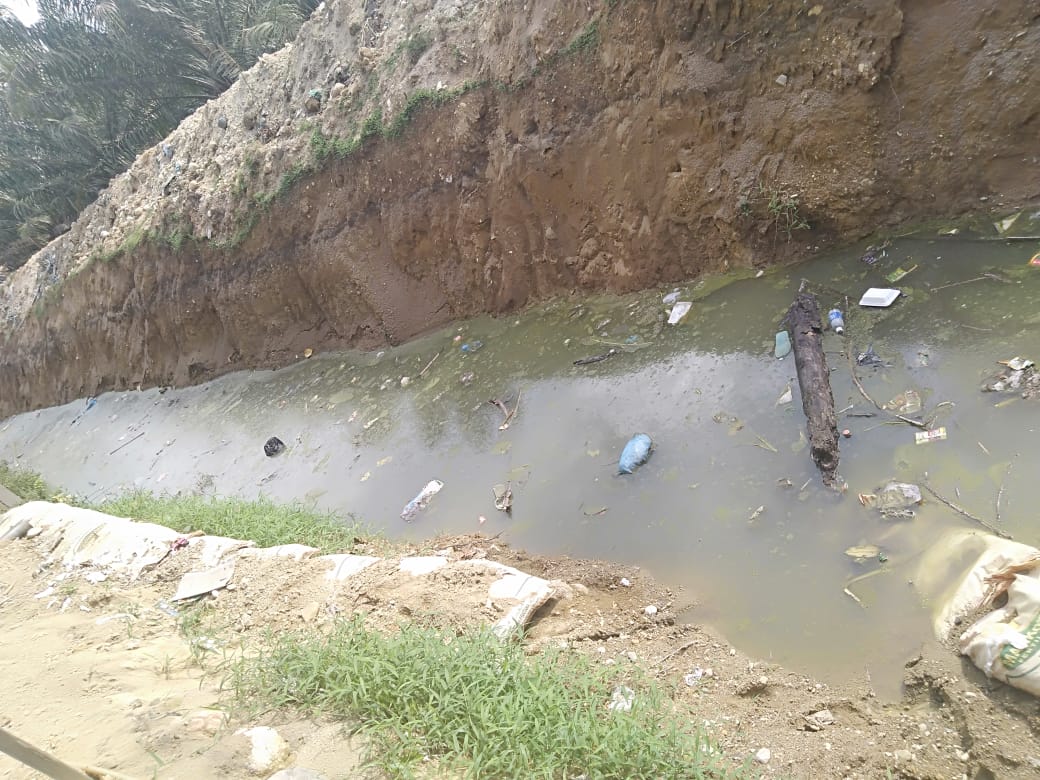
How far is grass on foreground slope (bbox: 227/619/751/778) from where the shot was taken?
Answer: 2008mm

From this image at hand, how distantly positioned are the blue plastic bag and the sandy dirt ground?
2.34 feet

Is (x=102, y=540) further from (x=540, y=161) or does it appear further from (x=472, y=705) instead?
(x=540, y=161)

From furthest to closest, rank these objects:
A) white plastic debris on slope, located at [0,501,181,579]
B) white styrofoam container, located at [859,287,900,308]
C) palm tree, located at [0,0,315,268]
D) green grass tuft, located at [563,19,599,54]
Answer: palm tree, located at [0,0,315,268], green grass tuft, located at [563,19,599,54], white styrofoam container, located at [859,287,900,308], white plastic debris on slope, located at [0,501,181,579]

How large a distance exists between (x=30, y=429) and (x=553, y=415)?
36.2ft

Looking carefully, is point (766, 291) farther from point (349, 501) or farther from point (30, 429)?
point (30, 429)

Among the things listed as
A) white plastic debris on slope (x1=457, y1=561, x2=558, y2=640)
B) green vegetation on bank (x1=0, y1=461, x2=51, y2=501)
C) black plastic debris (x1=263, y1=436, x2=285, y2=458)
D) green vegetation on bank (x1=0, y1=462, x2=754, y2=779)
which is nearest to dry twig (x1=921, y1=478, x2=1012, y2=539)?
green vegetation on bank (x1=0, y1=462, x2=754, y2=779)

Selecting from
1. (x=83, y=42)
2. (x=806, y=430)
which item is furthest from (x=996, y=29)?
(x=83, y=42)

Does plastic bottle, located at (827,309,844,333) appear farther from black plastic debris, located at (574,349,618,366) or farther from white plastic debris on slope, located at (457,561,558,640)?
white plastic debris on slope, located at (457,561,558,640)

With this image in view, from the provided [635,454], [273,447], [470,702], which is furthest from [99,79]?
[470,702]

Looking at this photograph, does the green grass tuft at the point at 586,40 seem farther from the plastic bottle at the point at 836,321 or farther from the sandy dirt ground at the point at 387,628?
the sandy dirt ground at the point at 387,628

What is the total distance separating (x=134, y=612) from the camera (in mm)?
3203

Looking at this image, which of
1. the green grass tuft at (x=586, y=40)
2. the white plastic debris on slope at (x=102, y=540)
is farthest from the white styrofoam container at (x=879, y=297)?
the white plastic debris on slope at (x=102, y=540)

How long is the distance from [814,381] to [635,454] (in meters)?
1.15

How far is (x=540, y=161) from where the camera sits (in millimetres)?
5805
